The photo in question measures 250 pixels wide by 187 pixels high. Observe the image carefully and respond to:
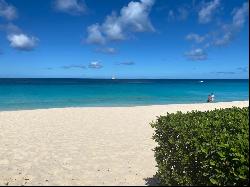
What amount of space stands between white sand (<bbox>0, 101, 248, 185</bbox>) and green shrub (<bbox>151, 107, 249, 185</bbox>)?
6.21 feet

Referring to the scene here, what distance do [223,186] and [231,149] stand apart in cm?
64

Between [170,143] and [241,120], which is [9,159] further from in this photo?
[241,120]

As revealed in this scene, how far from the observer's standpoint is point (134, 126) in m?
18.5

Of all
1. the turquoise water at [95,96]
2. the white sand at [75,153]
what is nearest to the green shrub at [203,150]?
the white sand at [75,153]

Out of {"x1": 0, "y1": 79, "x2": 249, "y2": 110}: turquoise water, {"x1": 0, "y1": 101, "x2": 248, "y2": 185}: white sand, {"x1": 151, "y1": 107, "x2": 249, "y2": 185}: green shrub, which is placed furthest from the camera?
{"x1": 0, "y1": 79, "x2": 249, "y2": 110}: turquoise water

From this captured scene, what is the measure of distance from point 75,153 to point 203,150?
665cm

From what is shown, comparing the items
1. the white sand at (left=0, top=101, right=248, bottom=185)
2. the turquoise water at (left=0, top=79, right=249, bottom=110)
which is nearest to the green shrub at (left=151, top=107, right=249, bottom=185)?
the white sand at (left=0, top=101, right=248, bottom=185)

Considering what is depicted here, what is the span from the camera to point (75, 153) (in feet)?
39.2

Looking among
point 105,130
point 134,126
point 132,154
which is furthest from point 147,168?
point 134,126

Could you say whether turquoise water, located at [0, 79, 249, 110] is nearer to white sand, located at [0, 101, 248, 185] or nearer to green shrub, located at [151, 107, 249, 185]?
white sand, located at [0, 101, 248, 185]

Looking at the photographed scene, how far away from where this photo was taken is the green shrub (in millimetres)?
5703

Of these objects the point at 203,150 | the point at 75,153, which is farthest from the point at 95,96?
the point at 203,150

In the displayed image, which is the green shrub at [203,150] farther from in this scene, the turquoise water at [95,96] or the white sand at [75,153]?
the turquoise water at [95,96]

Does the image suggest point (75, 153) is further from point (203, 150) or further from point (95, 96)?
point (95, 96)
